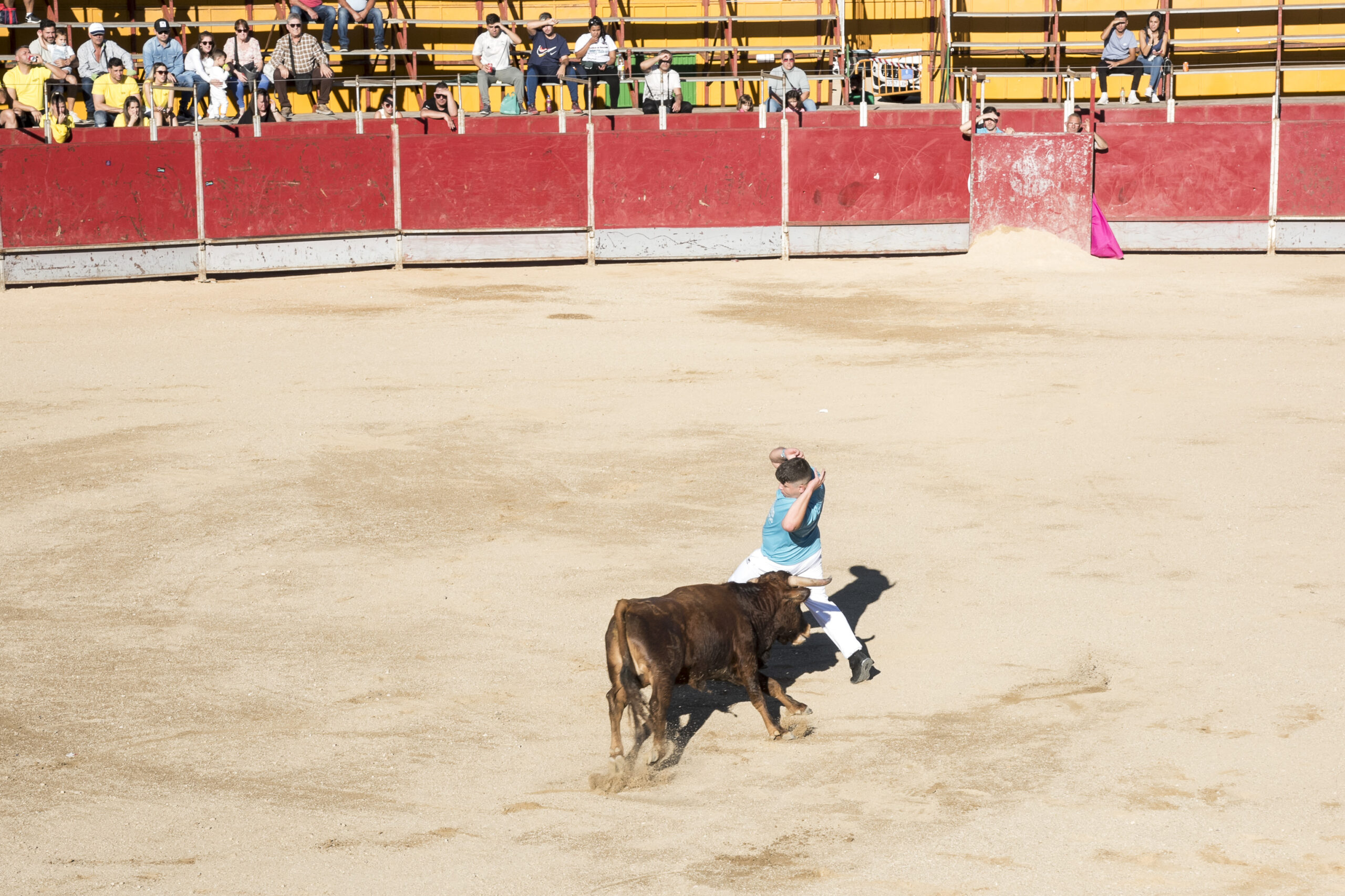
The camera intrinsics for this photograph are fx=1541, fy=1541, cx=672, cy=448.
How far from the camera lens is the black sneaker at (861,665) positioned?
22.3 feet

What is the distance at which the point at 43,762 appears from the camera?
6016 mm

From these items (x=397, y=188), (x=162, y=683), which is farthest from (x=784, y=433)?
(x=397, y=188)

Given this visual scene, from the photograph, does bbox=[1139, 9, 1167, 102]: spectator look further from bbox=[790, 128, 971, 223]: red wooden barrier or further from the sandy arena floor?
the sandy arena floor

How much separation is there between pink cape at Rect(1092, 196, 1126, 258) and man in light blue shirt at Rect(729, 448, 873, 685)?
1482 cm

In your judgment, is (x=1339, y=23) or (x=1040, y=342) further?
(x=1339, y=23)

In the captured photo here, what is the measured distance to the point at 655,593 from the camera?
310 inches

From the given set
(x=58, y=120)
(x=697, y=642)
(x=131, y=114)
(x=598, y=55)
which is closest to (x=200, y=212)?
(x=131, y=114)

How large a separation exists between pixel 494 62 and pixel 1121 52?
987 centimetres

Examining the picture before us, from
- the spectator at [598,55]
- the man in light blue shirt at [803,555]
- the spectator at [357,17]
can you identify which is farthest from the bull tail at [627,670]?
the spectator at [357,17]

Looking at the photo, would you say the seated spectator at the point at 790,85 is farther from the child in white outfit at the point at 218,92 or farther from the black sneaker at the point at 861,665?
the black sneaker at the point at 861,665

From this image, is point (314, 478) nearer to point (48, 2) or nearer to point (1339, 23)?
point (48, 2)

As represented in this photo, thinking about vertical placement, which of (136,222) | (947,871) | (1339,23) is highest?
(1339,23)

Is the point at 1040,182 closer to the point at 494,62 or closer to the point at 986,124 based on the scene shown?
the point at 986,124

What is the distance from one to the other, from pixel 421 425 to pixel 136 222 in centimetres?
942
